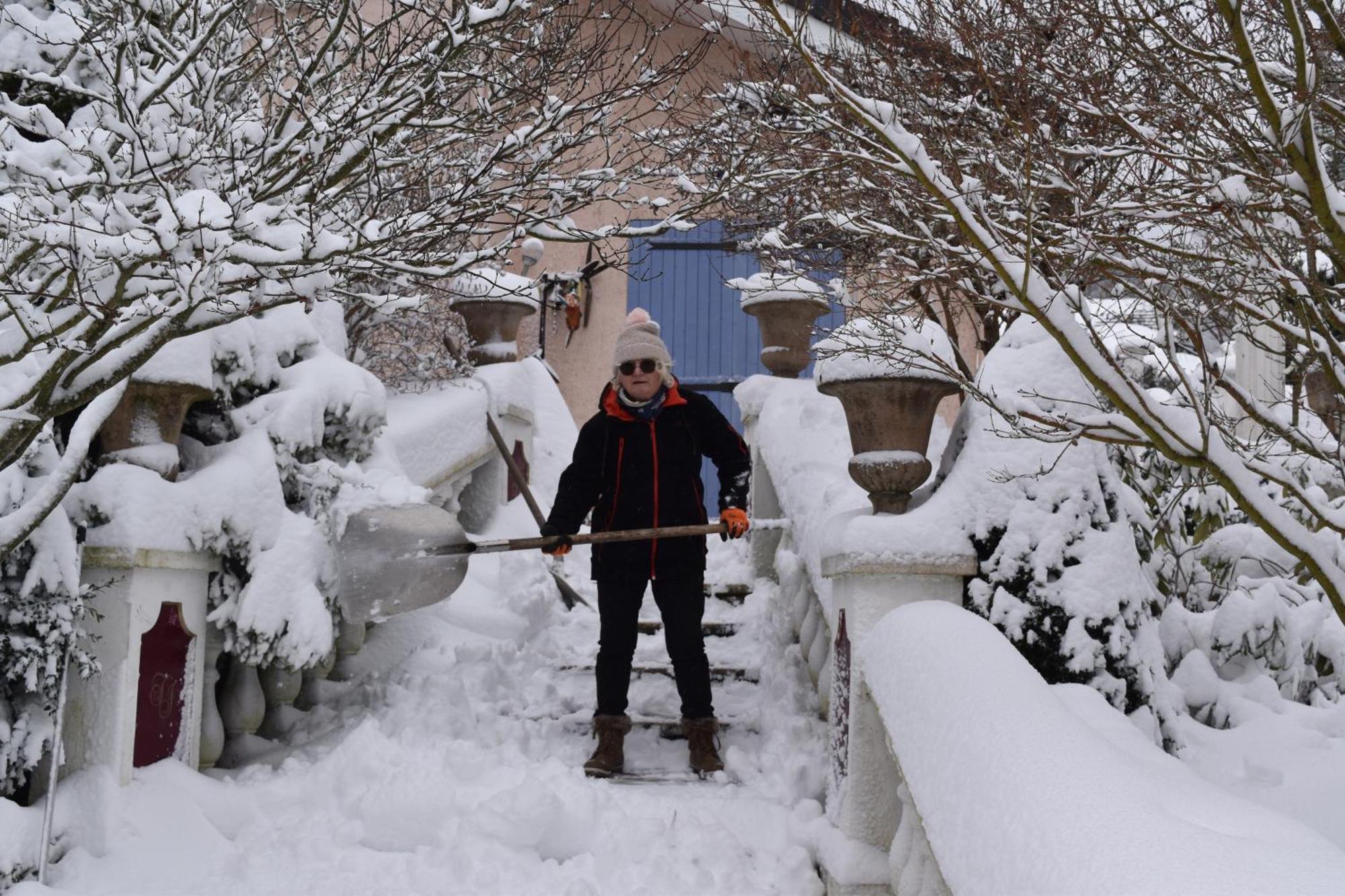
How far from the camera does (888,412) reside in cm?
322

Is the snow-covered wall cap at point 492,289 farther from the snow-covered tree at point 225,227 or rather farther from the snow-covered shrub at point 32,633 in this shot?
the snow-covered shrub at point 32,633

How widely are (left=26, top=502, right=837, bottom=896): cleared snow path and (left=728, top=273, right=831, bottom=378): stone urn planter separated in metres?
2.05

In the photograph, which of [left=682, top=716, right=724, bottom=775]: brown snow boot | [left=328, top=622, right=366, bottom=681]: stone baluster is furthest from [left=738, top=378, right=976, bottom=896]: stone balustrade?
[left=328, top=622, right=366, bottom=681]: stone baluster

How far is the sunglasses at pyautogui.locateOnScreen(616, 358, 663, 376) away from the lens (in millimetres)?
4531

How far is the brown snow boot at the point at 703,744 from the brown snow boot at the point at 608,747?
0.72 ft

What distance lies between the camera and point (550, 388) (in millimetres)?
9133

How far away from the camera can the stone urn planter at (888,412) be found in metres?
Answer: 3.18

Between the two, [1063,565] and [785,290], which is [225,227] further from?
[785,290]

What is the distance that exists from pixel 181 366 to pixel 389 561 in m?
0.93

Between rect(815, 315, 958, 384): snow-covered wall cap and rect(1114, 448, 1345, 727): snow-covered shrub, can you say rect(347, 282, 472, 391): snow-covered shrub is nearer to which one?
rect(815, 315, 958, 384): snow-covered wall cap

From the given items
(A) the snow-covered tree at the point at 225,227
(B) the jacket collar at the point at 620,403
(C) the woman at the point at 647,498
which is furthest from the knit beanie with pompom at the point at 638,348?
(A) the snow-covered tree at the point at 225,227

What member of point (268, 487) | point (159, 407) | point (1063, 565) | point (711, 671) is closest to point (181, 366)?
point (159, 407)

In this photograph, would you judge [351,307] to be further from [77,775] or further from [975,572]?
[975,572]

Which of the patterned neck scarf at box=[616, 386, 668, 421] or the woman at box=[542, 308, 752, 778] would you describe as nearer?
the woman at box=[542, 308, 752, 778]
